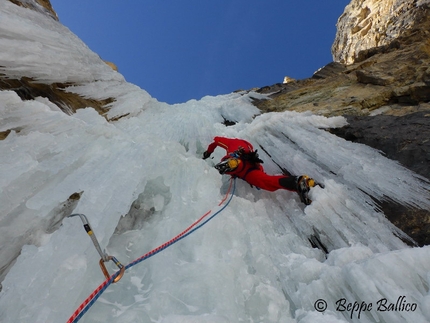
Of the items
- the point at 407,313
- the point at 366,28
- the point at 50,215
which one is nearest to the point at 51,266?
the point at 50,215

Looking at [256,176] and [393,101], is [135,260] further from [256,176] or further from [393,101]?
[393,101]

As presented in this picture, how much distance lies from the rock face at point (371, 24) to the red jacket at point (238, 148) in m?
8.94

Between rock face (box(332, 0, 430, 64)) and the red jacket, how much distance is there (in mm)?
8943

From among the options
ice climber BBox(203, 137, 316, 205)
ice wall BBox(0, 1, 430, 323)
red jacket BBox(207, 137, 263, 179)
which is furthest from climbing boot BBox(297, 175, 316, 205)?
red jacket BBox(207, 137, 263, 179)

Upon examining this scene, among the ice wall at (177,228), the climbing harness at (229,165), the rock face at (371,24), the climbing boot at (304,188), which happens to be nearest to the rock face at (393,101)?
the rock face at (371,24)

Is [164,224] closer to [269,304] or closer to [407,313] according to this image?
[269,304]

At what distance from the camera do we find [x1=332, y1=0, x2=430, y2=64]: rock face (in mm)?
12750

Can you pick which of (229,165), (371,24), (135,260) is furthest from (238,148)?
(371,24)

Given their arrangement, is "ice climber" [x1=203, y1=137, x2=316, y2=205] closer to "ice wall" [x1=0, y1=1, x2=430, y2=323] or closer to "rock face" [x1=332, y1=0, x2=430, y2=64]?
"ice wall" [x1=0, y1=1, x2=430, y2=323]

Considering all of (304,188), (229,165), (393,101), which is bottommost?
(304,188)

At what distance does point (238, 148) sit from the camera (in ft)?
15.7

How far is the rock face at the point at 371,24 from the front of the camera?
12.8 metres

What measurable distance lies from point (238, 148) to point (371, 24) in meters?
17.3

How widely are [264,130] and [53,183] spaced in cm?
439
